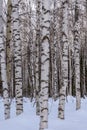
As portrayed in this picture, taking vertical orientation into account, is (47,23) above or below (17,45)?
above

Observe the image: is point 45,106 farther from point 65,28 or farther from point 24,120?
point 65,28

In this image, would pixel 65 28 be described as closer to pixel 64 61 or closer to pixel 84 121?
pixel 64 61

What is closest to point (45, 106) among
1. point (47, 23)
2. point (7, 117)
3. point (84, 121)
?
point (47, 23)

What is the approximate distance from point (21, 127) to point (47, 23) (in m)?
3.51

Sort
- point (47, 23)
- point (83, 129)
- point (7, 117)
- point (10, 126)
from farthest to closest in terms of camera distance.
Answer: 1. point (7, 117)
2. point (10, 126)
3. point (83, 129)
4. point (47, 23)

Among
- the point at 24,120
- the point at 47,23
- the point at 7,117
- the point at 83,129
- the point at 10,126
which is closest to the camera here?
the point at 47,23

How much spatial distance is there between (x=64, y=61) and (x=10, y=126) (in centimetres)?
320

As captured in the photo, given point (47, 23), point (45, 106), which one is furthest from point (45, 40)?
point (45, 106)

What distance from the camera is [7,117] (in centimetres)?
1339

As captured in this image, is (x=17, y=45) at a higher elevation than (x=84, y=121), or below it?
higher

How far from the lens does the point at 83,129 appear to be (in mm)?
10578

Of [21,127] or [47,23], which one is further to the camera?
[21,127]

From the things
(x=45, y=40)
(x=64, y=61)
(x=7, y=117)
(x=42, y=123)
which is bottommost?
(x=7, y=117)

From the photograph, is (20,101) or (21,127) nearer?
(21,127)
